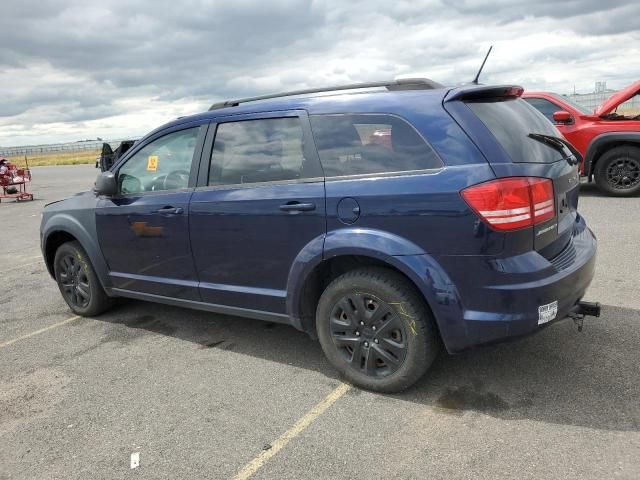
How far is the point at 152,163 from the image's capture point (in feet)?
14.2

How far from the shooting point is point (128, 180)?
14.7ft

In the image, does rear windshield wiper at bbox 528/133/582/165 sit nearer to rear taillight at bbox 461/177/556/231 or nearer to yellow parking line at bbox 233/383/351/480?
rear taillight at bbox 461/177/556/231

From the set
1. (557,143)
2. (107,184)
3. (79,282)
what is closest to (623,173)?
(557,143)

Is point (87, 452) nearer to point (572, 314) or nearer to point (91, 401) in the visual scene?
point (91, 401)

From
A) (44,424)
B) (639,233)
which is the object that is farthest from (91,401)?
(639,233)

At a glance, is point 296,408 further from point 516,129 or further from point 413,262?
point 516,129

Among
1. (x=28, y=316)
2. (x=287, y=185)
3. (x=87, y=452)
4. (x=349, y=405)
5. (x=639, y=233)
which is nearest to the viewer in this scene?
(x=87, y=452)

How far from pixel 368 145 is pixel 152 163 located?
204 cm

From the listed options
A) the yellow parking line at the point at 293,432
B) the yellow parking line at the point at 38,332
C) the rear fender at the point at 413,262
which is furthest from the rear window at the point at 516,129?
the yellow parking line at the point at 38,332

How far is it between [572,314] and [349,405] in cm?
145

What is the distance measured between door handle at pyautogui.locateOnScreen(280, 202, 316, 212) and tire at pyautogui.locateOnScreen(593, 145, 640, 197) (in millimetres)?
7509

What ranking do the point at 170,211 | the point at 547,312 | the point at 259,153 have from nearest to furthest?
the point at 547,312 < the point at 259,153 < the point at 170,211

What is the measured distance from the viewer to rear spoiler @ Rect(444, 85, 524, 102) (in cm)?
300

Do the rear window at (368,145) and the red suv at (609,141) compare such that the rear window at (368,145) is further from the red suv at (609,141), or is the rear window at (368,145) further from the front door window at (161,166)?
the red suv at (609,141)
